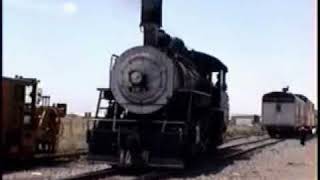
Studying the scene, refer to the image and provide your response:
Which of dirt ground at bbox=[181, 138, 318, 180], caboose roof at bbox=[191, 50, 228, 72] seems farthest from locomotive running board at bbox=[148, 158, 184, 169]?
caboose roof at bbox=[191, 50, 228, 72]

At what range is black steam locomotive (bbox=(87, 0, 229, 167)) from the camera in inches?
581

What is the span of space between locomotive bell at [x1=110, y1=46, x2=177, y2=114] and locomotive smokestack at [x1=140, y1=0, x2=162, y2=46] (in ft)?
1.63

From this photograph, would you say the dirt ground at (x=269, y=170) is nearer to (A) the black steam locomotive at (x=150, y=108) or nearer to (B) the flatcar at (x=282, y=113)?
(A) the black steam locomotive at (x=150, y=108)

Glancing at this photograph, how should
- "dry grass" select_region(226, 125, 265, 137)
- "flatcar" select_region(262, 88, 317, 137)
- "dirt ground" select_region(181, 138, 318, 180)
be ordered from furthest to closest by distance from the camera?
1. "dry grass" select_region(226, 125, 265, 137)
2. "flatcar" select_region(262, 88, 317, 137)
3. "dirt ground" select_region(181, 138, 318, 180)

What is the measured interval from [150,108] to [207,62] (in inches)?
188

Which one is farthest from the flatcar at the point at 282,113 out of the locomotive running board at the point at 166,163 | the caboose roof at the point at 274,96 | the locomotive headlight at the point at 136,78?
the locomotive running board at the point at 166,163

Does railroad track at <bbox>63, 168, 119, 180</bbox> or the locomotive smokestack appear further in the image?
the locomotive smokestack

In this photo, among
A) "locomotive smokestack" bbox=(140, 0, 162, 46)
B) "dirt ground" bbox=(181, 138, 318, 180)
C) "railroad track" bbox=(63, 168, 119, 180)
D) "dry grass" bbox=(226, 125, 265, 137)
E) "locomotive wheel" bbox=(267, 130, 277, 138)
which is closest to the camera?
"railroad track" bbox=(63, 168, 119, 180)

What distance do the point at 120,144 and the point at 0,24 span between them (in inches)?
441

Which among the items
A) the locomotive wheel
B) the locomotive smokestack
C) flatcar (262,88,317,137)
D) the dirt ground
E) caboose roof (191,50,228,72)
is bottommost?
the dirt ground

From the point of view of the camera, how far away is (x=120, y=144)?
14977 mm

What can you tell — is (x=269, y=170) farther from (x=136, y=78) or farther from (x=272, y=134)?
(x=272, y=134)

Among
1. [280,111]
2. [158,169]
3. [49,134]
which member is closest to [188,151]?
[158,169]

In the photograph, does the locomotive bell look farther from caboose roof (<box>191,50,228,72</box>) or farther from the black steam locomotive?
caboose roof (<box>191,50,228,72</box>)
